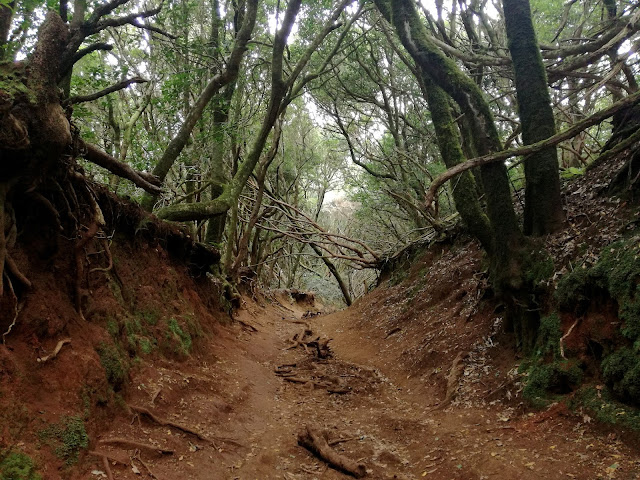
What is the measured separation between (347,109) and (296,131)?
6063 mm

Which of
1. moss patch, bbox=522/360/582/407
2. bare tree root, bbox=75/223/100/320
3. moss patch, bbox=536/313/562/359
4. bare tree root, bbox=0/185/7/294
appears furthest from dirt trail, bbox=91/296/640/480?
bare tree root, bbox=0/185/7/294

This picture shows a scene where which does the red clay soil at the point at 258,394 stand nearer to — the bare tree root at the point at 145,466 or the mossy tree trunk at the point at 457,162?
the bare tree root at the point at 145,466

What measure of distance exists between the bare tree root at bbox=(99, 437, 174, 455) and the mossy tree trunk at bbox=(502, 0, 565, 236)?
20.5 ft

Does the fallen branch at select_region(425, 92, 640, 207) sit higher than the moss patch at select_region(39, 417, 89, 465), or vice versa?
the fallen branch at select_region(425, 92, 640, 207)

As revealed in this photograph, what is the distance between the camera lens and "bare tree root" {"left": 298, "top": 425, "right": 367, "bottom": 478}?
4621 millimetres

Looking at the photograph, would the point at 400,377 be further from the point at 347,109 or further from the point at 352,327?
the point at 347,109

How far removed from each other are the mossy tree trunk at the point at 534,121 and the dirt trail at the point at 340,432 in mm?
3175

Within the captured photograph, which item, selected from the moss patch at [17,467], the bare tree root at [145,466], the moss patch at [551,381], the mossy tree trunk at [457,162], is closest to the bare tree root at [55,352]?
the moss patch at [17,467]

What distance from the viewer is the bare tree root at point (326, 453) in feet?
15.2

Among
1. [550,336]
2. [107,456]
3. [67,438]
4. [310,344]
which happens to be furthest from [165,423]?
[310,344]

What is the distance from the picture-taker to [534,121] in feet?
21.3

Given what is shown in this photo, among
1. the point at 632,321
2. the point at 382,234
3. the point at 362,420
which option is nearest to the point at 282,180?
the point at 382,234

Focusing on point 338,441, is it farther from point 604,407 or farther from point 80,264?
point 80,264

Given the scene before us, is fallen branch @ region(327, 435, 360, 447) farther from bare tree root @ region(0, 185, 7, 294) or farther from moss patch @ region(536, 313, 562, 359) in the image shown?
bare tree root @ region(0, 185, 7, 294)
